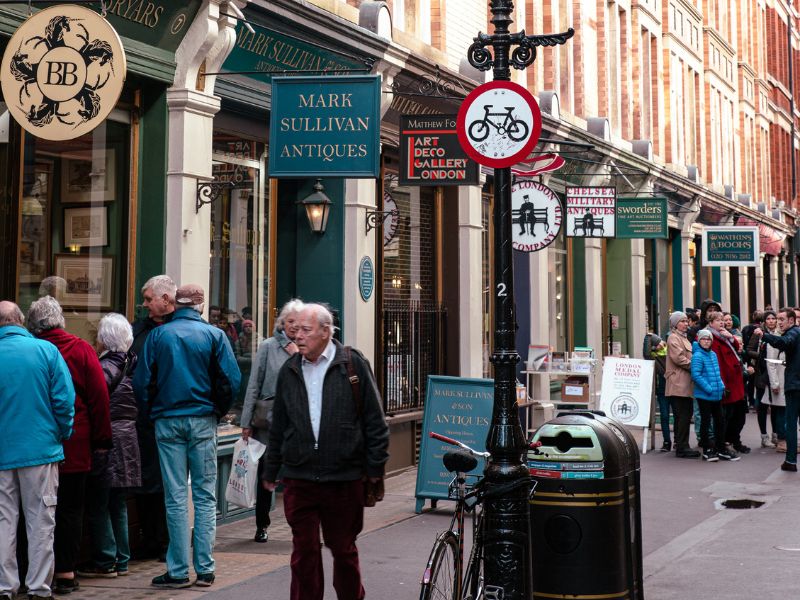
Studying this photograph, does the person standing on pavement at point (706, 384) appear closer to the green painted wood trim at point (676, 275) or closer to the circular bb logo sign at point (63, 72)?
the circular bb logo sign at point (63, 72)

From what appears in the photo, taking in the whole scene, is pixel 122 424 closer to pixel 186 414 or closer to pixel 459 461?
pixel 186 414

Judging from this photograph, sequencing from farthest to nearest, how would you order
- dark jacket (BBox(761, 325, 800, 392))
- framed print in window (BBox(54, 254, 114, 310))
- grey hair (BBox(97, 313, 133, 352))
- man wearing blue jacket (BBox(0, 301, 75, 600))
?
dark jacket (BBox(761, 325, 800, 392))
framed print in window (BBox(54, 254, 114, 310))
grey hair (BBox(97, 313, 133, 352))
man wearing blue jacket (BBox(0, 301, 75, 600))

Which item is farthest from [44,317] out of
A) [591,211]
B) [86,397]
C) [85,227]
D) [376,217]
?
[591,211]

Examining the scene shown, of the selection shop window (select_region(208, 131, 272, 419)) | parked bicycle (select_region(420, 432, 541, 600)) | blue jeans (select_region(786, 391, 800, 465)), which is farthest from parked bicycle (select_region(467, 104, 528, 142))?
blue jeans (select_region(786, 391, 800, 465))

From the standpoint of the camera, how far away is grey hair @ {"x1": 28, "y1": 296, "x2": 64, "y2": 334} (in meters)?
7.60

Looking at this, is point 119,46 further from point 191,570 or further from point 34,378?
point 191,570

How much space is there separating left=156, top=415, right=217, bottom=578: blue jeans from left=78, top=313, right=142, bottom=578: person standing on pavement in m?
0.29

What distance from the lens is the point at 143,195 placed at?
33.4 feet

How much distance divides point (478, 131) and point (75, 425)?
3.11 metres

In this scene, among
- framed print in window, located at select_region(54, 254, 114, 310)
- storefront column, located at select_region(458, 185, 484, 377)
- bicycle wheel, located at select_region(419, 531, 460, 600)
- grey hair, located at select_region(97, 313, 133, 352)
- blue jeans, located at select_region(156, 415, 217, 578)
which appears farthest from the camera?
storefront column, located at select_region(458, 185, 484, 377)

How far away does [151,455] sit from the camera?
28.0 ft

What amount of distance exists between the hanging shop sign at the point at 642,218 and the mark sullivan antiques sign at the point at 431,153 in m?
8.82

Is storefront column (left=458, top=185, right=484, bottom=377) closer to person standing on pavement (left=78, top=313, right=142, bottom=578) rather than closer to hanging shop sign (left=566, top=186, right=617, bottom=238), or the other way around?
hanging shop sign (left=566, top=186, right=617, bottom=238)

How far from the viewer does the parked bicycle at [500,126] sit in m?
7.25
